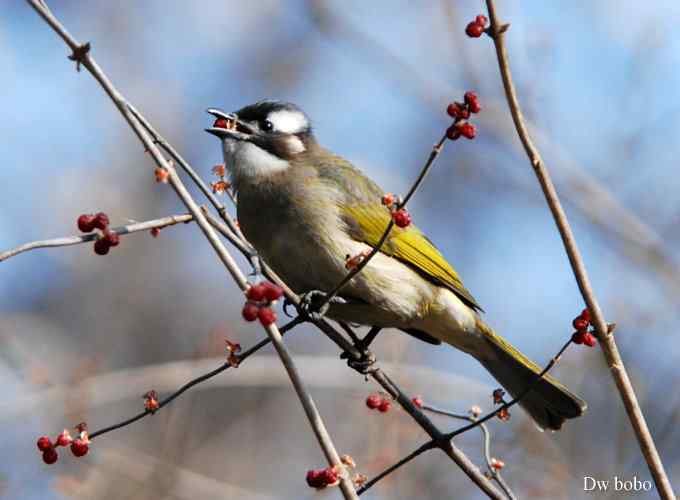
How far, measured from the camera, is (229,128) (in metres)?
5.25

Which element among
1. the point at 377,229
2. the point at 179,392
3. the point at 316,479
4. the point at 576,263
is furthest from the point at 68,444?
the point at 377,229

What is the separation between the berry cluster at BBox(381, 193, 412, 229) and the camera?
3.08 meters

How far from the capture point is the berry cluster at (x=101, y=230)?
3031mm

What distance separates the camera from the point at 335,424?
9.06 meters

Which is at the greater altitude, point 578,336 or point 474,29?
point 474,29

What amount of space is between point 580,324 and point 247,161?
245 centimetres

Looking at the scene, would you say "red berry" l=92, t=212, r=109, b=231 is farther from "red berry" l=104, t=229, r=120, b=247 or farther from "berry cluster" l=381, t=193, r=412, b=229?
"berry cluster" l=381, t=193, r=412, b=229

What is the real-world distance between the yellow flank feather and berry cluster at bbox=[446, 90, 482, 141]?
6.67 ft

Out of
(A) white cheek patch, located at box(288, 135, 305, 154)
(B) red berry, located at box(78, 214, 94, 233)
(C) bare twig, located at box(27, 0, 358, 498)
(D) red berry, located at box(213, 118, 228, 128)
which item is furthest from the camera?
(A) white cheek patch, located at box(288, 135, 305, 154)

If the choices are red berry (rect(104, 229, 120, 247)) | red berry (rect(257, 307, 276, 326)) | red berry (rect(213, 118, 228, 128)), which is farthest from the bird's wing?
red berry (rect(257, 307, 276, 326))

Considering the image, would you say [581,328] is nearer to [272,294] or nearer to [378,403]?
[378,403]

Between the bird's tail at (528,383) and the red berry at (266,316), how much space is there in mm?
2540

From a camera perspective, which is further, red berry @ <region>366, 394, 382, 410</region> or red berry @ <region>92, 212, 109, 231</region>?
red berry @ <region>366, 394, 382, 410</region>

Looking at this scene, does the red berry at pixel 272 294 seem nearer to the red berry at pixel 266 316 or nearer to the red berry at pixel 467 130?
the red berry at pixel 266 316
